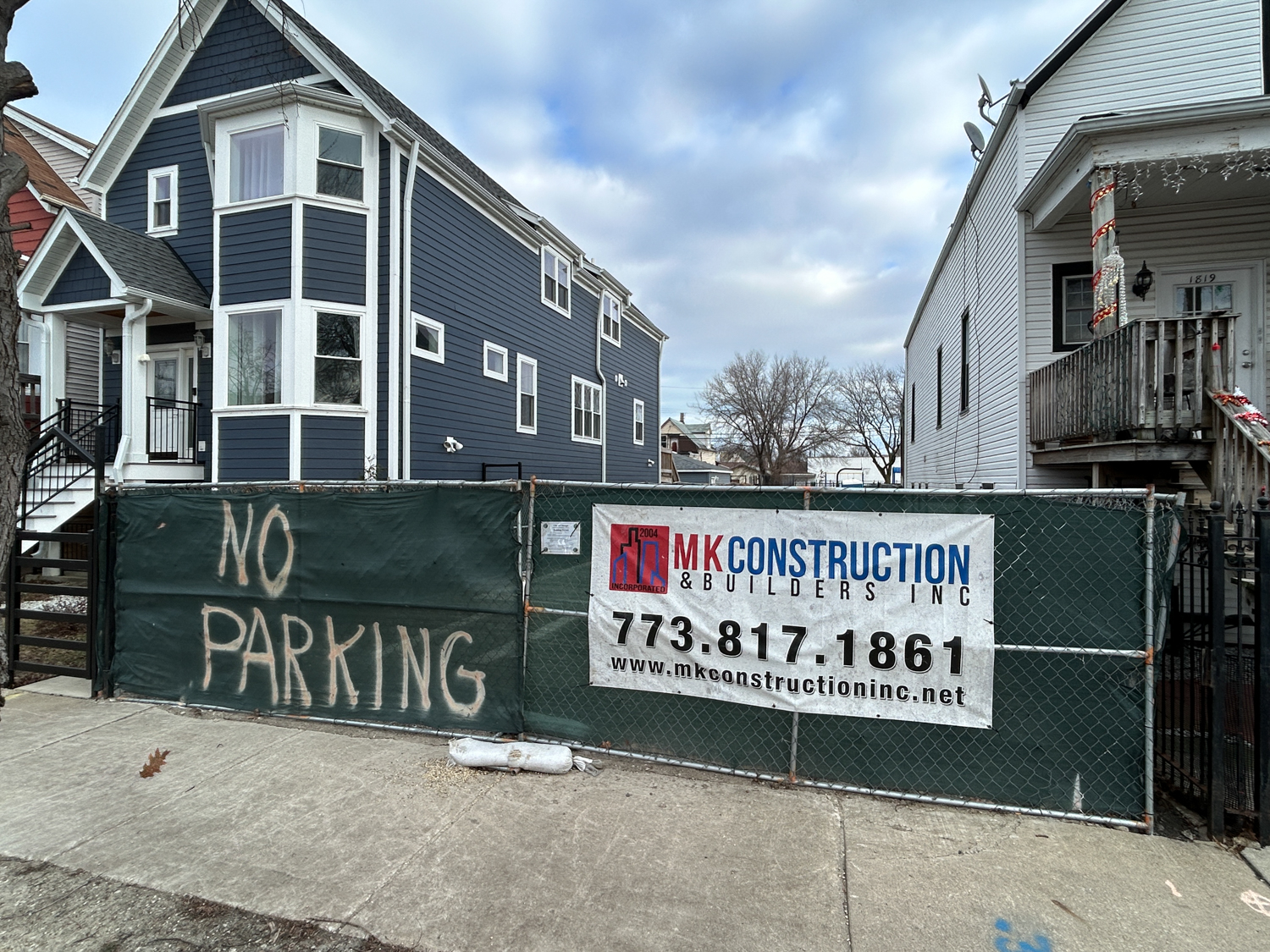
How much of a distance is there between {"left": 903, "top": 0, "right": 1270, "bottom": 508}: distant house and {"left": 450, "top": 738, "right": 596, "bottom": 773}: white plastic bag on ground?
6105mm

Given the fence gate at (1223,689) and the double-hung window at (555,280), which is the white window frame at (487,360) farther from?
the fence gate at (1223,689)

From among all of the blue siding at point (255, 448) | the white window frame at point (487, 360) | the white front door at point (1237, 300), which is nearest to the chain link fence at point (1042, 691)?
the white front door at point (1237, 300)

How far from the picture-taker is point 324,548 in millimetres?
5156

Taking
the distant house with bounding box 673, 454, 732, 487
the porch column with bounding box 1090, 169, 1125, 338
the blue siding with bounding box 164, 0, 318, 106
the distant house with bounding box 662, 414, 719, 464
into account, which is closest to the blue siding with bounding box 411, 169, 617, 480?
the blue siding with bounding box 164, 0, 318, 106

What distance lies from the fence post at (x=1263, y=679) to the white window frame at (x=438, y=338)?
1108 cm

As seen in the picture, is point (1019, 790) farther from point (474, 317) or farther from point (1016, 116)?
point (474, 317)

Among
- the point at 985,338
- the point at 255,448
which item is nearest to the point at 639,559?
the point at 255,448

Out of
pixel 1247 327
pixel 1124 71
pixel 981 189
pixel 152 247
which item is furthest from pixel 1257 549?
pixel 152 247

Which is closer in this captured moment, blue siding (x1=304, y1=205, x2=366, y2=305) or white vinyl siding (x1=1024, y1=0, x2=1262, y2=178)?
white vinyl siding (x1=1024, y1=0, x2=1262, y2=178)

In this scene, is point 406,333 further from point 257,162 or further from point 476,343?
point 257,162

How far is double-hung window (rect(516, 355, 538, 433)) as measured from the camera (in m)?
15.8

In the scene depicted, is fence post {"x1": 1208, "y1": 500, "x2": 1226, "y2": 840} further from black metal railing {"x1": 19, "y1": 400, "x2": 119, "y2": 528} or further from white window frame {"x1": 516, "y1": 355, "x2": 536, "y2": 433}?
white window frame {"x1": 516, "y1": 355, "x2": 536, "y2": 433}

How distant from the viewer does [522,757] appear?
14.2 ft

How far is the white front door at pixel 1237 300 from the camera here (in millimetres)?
8695
